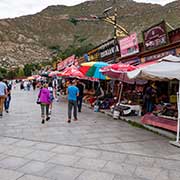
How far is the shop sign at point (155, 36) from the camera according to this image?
1249 centimetres

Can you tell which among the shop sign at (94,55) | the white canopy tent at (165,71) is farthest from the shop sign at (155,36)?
the shop sign at (94,55)

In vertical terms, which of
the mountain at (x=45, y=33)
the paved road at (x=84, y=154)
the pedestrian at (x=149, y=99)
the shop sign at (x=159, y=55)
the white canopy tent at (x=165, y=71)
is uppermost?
the mountain at (x=45, y=33)

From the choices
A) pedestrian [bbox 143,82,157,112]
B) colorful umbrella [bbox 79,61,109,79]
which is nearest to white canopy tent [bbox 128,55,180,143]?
pedestrian [bbox 143,82,157,112]

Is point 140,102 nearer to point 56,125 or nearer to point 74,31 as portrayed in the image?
point 56,125

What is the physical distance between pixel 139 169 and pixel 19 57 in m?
125

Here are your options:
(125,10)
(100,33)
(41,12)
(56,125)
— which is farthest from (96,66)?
(41,12)

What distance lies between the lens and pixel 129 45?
50.9ft

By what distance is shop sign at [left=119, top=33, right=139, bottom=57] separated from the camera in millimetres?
14961

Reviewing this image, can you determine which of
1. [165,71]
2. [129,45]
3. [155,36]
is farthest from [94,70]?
[165,71]

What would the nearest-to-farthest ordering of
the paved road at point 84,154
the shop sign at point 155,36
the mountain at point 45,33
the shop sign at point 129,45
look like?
1. the paved road at point 84,154
2. the shop sign at point 155,36
3. the shop sign at point 129,45
4. the mountain at point 45,33

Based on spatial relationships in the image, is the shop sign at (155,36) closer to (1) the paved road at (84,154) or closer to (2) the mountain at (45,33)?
(1) the paved road at (84,154)

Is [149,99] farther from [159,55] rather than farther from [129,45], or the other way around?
[129,45]

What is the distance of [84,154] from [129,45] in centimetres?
1008

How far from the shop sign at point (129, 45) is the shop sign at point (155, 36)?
2.77ft
